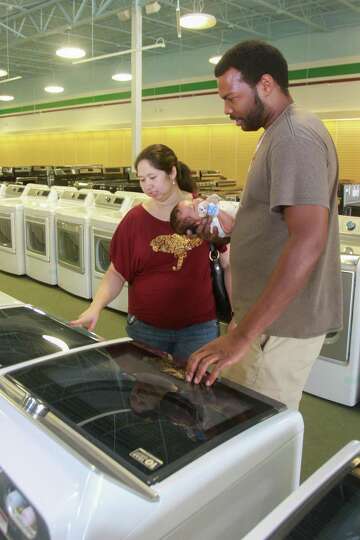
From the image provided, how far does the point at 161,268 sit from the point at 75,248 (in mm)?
3647

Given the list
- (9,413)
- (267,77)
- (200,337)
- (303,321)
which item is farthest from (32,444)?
(200,337)

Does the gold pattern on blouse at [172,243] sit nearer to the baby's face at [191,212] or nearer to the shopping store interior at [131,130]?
the baby's face at [191,212]

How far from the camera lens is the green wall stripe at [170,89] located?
907cm

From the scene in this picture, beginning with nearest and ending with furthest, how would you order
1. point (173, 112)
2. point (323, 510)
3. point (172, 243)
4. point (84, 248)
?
point (323, 510)
point (172, 243)
point (84, 248)
point (173, 112)

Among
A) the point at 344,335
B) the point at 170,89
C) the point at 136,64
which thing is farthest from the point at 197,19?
the point at 170,89

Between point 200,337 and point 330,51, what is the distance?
9013 millimetres

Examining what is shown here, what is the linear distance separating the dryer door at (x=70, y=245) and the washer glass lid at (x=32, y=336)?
366 centimetres

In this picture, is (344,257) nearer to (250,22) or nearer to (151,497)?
(151,497)

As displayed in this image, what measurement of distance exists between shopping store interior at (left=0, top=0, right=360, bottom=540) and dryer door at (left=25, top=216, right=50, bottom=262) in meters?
0.03

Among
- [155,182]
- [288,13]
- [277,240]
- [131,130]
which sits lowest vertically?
[277,240]

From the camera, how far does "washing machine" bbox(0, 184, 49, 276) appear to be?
20.6ft

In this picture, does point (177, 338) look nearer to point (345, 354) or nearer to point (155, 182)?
point (155, 182)

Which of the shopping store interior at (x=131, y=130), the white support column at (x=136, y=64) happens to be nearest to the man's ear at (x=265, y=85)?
the shopping store interior at (x=131, y=130)

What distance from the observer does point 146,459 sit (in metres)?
0.91
